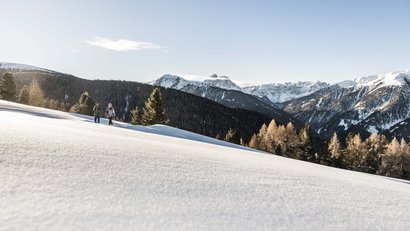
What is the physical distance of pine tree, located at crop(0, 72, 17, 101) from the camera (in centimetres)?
6475

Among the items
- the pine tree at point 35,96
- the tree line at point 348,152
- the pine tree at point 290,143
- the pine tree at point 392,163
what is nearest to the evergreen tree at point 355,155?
the tree line at point 348,152

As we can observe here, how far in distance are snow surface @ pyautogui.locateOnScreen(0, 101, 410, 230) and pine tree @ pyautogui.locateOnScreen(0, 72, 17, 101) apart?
218ft

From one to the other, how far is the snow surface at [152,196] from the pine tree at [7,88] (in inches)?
2619

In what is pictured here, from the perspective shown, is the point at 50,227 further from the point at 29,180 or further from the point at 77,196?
the point at 29,180

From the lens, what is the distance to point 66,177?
16.4 feet

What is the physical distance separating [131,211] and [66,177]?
132cm

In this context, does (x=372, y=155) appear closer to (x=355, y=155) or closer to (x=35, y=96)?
(x=355, y=155)

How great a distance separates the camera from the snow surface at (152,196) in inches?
159

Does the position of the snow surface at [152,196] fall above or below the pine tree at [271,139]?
below

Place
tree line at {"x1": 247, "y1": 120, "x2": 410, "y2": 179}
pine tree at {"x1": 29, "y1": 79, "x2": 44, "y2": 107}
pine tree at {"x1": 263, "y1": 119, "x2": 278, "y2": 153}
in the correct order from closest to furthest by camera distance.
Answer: pine tree at {"x1": 29, "y1": 79, "x2": 44, "y2": 107} < tree line at {"x1": 247, "y1": 120, "x2": 410, "y2": 179} < pine tree at {"x1": 263, "y1": 119, "x2": 278, "y2": 153}

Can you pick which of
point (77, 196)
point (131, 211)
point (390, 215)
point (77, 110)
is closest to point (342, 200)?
point (390, 215)

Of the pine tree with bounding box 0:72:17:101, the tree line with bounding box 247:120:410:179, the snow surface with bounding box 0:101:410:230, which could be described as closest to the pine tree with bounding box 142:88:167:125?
the pine tree with bounding box 0:72:17:101

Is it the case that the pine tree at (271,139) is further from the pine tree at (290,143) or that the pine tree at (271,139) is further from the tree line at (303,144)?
the pine tree at (290,143)

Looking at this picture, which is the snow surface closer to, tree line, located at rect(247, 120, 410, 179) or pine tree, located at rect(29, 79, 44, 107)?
pine tree, located at rect(29, 79, 44, 107)
